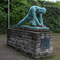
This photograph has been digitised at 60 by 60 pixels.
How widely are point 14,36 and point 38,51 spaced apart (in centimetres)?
242

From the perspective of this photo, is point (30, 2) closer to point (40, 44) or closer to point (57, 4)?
point (57, 4)

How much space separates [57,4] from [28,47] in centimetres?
1479

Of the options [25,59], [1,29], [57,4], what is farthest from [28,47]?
[57,4]

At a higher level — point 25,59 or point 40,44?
point 40,44

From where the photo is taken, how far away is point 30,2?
18500 mm

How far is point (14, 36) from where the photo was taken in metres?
7.27

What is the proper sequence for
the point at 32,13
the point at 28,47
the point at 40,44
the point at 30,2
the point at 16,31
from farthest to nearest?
the point at 30,2 < the point at 16,31 < the point at 32,13 < the point at 28,47 < the point at 40,44

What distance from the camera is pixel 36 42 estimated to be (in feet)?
17.4

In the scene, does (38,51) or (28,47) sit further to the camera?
(28,47)

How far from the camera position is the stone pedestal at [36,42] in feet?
17.5

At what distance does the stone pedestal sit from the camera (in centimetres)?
534

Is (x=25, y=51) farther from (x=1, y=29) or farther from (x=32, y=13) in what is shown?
(x=1, y=29)

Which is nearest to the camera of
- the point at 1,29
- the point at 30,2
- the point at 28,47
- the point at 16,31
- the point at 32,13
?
the point at 28,47

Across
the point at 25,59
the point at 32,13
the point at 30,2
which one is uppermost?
the point at 30,2
